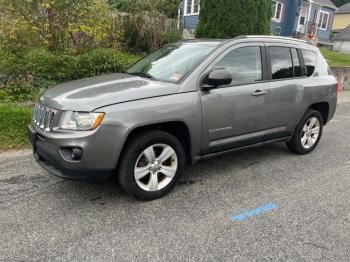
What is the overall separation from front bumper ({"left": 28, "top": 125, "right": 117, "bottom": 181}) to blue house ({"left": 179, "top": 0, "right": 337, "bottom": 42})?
1956cm

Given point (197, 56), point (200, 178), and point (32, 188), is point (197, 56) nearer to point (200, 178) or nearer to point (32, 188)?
point (200, 178)

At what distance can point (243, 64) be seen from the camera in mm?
4434

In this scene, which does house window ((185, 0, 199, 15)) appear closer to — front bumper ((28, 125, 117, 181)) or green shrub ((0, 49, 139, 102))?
green shrub ((0, 49, 139, 102))

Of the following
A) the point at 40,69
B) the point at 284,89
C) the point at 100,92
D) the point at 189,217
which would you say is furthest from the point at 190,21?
the point at 189,217

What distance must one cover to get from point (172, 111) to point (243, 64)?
1.32 metres

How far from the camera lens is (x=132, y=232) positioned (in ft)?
10.6

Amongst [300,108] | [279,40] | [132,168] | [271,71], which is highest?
[279,40]

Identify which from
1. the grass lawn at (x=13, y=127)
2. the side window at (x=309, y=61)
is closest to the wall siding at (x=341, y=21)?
the side window at (x=309, y=61)

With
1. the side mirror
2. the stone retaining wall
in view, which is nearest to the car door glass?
the side mirror

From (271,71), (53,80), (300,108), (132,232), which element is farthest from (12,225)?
(53,80)

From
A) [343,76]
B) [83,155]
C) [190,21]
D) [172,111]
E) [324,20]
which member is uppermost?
[324,20]

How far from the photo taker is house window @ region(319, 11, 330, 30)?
107 ft

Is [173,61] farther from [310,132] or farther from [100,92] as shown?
[310,132]

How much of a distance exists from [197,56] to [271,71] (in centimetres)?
112
